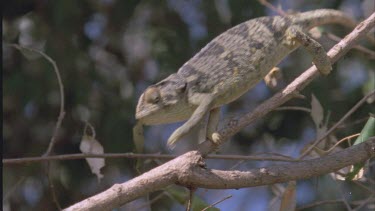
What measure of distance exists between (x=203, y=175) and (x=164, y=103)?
242mm

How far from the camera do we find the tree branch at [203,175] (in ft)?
4.78

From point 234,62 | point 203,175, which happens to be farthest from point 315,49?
point 203,175

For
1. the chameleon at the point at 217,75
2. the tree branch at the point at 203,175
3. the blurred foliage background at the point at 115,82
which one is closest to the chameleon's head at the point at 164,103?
the chameleon at the point at 217,75

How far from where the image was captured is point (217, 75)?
5.93ft

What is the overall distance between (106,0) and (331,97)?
0.90 m

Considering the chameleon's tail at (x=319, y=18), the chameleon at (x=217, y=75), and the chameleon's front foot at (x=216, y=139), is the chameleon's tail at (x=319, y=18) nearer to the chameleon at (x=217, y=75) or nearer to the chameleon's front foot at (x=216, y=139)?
the chameleon at (x=217, y=75)

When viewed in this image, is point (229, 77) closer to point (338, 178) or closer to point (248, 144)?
point (338, 178)

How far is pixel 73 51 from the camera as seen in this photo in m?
3.11

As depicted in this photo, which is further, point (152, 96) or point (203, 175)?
point (152, 96)

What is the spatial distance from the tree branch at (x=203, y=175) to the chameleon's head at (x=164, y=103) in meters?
0.20

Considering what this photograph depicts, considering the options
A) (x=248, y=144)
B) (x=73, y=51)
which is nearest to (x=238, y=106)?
(x=248, y=144)

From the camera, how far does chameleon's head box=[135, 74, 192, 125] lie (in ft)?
5.66

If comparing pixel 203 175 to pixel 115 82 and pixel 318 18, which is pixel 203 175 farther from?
pixel 115 82


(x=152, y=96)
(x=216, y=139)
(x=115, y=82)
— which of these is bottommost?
(x=115, y=82)
